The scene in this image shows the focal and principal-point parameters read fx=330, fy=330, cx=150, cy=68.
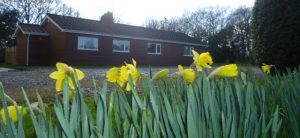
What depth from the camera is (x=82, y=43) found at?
2206 centimetres

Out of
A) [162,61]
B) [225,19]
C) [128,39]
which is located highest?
[225,19]

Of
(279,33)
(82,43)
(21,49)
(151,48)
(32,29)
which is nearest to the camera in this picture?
(279,33)

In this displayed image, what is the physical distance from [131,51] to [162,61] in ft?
11.1

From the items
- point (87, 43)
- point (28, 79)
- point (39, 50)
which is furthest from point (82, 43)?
point (28, 79)

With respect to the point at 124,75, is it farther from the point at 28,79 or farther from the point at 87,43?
the point at 87,43

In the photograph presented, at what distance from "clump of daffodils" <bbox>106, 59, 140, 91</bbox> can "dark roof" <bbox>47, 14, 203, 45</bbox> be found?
68.1ft

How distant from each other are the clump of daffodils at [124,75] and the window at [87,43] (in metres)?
21.1

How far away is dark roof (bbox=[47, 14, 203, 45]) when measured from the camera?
73.4 feet

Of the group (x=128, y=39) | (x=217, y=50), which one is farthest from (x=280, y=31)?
(x=217, y=50)

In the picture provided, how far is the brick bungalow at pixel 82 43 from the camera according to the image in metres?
21.7

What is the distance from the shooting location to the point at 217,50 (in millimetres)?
36594

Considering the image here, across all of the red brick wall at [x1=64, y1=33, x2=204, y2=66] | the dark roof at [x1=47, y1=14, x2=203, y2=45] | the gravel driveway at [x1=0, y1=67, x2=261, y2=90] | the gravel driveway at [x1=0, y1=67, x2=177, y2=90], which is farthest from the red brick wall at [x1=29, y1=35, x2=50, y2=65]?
the gravel driveway at [x1=0, y1=67, x2=177, y2=90]

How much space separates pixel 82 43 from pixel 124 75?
21.4 meters

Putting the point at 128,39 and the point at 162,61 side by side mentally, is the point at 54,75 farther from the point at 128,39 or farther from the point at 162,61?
the point at 162,61
